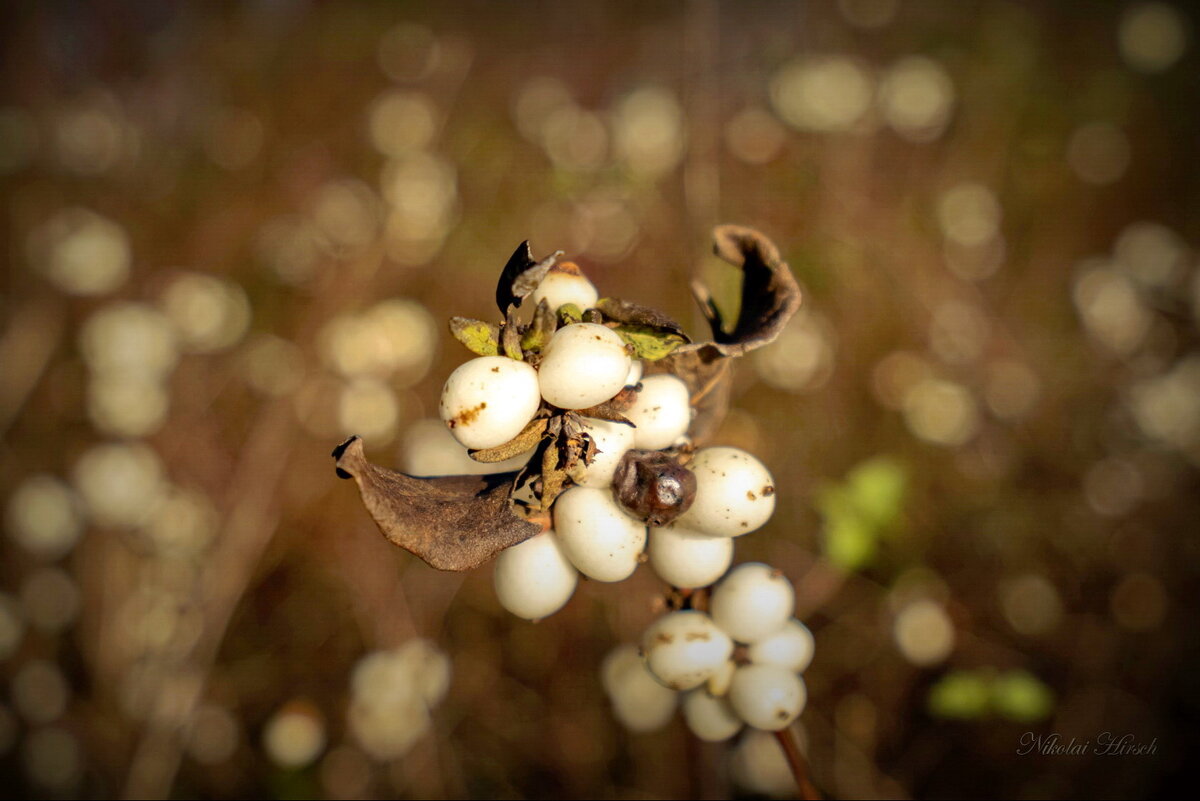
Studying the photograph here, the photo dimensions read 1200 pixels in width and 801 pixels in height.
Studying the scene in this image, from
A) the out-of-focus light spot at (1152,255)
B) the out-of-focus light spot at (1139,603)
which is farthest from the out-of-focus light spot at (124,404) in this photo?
the out-of-focus light spot at (1152,255)

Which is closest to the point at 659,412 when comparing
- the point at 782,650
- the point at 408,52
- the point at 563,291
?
the point at 563,291

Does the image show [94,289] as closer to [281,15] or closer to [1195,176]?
[281,15]

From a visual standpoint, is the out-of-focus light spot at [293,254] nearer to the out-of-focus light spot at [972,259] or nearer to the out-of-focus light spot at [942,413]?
the out-of-focus light spot at [942,413]

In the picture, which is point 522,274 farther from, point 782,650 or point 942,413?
point 942,413

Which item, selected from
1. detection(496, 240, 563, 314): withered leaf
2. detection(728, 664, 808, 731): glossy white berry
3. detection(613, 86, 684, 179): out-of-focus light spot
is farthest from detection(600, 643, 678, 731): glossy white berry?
detection(613, 86, 684, 179): out-of-focus light spot

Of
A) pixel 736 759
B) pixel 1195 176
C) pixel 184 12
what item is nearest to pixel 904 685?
pixel 736 759
